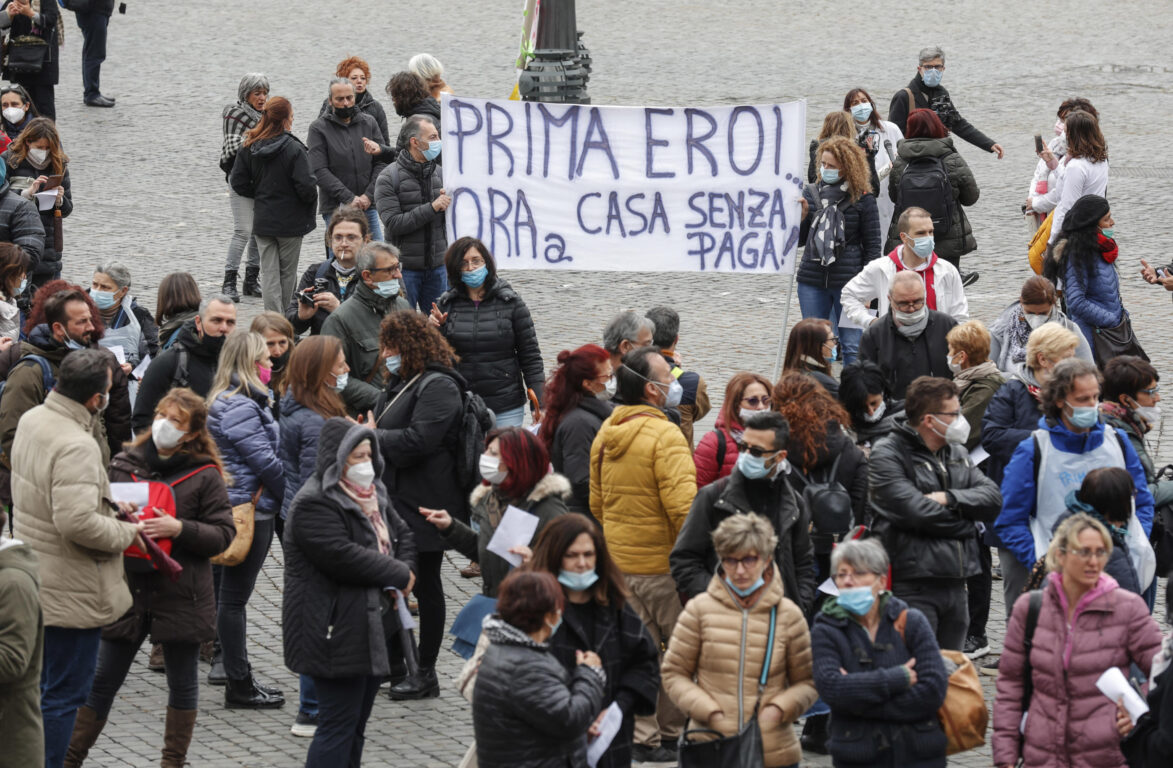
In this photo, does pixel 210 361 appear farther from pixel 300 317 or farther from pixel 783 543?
pixel 783 543

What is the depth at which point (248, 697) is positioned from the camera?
7770 mm

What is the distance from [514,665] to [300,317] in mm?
4638

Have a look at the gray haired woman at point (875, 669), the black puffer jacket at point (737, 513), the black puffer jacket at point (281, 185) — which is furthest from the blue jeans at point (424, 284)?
the gray haired woman at point (875, 669)

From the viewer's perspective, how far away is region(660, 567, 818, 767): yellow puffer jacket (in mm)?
6168

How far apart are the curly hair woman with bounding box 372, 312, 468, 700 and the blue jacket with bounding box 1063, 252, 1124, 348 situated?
406cm

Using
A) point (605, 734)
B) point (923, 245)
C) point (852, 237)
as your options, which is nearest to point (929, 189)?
point (852, 237)

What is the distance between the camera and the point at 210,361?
8.37m

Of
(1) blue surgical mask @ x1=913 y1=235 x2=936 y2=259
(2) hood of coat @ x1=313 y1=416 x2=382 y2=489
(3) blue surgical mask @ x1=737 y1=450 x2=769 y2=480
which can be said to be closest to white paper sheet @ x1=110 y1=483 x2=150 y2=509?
(2) hood of coat @ x1=313 y1=416 x2=382 y2=489

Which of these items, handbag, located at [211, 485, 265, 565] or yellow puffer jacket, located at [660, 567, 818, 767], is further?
handbag, located at [211, 485, 265, 565]

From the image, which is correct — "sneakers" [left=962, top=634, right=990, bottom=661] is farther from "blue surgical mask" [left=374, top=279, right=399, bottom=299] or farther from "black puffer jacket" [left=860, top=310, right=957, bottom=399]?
"blue surgical mask" [left=374, top=279, right=399, bottom=299]

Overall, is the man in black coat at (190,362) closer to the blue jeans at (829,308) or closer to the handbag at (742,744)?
the handbag at (742,744)

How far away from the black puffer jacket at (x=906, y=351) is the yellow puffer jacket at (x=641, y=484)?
2.10 meters

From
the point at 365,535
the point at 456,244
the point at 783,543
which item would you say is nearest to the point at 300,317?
the point at 456,244

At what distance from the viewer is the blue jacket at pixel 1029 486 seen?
7180 millimetres
